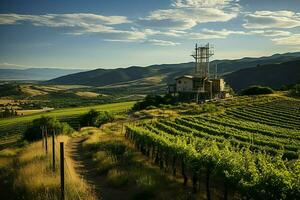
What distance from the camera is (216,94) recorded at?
263ft

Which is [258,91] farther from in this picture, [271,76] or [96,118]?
[271,76]

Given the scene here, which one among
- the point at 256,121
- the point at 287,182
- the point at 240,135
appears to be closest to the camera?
the point at 287,182

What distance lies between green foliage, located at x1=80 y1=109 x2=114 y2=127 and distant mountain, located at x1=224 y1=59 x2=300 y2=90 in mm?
114408

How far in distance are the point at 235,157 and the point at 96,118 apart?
52698mm

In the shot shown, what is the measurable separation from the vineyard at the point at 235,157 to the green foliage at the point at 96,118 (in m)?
21.7

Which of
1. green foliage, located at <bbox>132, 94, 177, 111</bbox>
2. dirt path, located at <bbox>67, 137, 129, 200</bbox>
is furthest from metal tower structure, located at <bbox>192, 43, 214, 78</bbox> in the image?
dirt path, located at <bbox>67, 137, 129, 200</bbox>

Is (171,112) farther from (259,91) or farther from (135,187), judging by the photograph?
(135,187)

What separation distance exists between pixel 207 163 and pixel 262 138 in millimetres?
17693

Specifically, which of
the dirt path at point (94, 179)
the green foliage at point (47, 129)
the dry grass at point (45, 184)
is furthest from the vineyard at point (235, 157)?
the green foliage at point (47, 129)

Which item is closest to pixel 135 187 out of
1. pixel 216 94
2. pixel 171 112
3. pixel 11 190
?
pixel 11 190

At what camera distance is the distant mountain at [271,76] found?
168 meters

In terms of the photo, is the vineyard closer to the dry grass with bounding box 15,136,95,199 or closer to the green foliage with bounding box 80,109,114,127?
the dry grass with bounding box 15,136,95,199

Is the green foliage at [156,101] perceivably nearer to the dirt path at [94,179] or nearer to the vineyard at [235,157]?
the vineyard at [235,157]

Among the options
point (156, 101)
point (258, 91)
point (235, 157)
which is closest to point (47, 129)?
point (156, 101)
